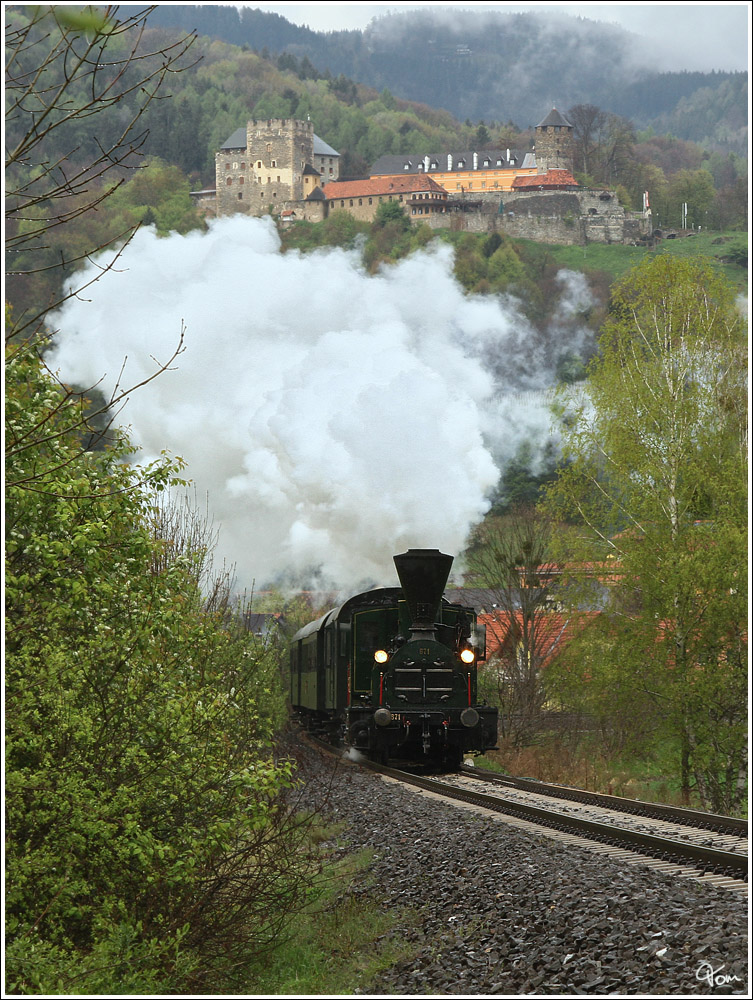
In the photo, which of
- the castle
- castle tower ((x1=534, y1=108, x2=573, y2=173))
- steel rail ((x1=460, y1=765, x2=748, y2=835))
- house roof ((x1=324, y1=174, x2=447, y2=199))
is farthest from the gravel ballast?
castle tower ((x1=534, y1=108, x2=573, y2=173))

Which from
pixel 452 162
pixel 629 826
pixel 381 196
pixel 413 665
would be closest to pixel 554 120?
pixel 452 162

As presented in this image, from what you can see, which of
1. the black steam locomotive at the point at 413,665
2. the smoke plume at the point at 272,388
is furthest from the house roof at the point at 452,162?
the black steam locomotive at the point at 413,665

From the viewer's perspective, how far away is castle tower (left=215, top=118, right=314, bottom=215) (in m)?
106

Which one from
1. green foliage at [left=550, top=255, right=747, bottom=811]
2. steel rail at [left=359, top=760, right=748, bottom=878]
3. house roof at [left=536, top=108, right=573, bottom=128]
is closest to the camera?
steel rail at [left=359, top=760, right=748, bottom=878]

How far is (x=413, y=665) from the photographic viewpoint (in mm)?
16203

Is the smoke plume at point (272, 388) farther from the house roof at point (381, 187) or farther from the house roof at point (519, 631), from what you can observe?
the house roof at point (381, 187)

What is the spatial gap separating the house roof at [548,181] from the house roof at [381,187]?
9719mm

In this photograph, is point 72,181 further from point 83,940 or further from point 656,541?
point 656,541

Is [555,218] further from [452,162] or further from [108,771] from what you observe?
[108,771]

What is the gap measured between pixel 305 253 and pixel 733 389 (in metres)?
90.5

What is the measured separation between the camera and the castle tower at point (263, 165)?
10638cm

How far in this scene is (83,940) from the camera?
827 centimetres

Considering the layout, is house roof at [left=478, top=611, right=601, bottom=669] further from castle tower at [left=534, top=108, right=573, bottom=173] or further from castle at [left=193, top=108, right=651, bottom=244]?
castle tower at [left=534, top=108, right=573, bottom=173]

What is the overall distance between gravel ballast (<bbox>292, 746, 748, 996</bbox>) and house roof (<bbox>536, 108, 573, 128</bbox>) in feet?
498
